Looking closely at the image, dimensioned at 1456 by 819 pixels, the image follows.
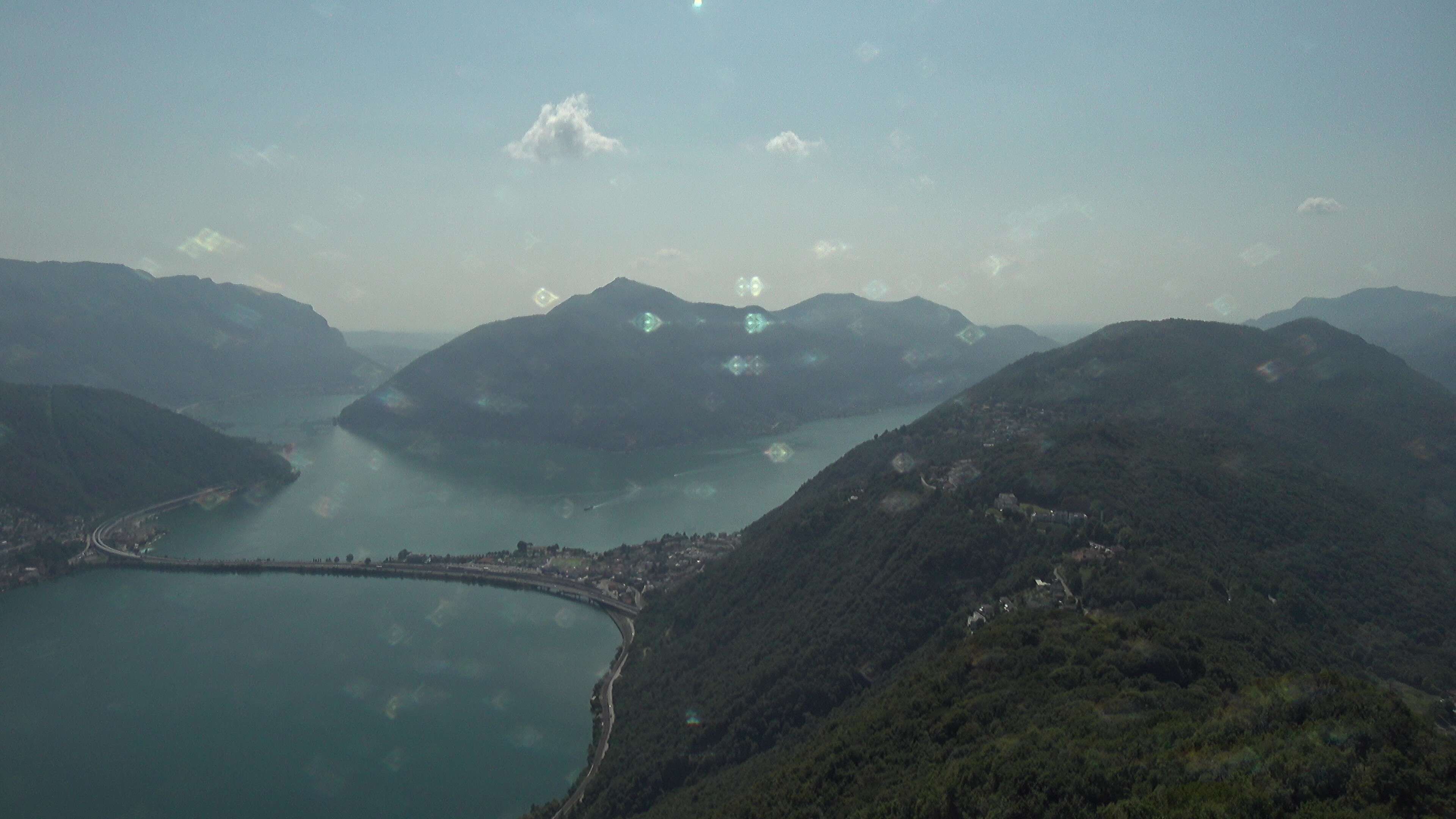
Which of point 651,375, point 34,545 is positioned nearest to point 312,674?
point 34,545

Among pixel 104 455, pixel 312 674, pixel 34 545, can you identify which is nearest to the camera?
pixel 312 674

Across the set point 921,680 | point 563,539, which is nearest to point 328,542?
point 563,539

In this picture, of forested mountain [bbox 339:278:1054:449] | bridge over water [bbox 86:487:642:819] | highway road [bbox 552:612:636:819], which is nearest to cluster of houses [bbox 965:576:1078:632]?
highway road [bbox 552:612:636:819]

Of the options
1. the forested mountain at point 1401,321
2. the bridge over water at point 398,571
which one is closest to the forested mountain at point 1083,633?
the bridge over water at point 398,571

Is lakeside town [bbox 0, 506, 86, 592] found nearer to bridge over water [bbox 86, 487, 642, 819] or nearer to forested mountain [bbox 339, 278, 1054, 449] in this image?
bridge over water [bbox 86, 487, 642, 819]

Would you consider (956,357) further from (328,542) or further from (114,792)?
(114,792)

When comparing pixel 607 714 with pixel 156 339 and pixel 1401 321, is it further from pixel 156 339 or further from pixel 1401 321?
pixel 1401 321

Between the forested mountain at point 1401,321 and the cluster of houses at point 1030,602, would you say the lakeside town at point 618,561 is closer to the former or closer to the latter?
the cluster of houses at point 1030,602
